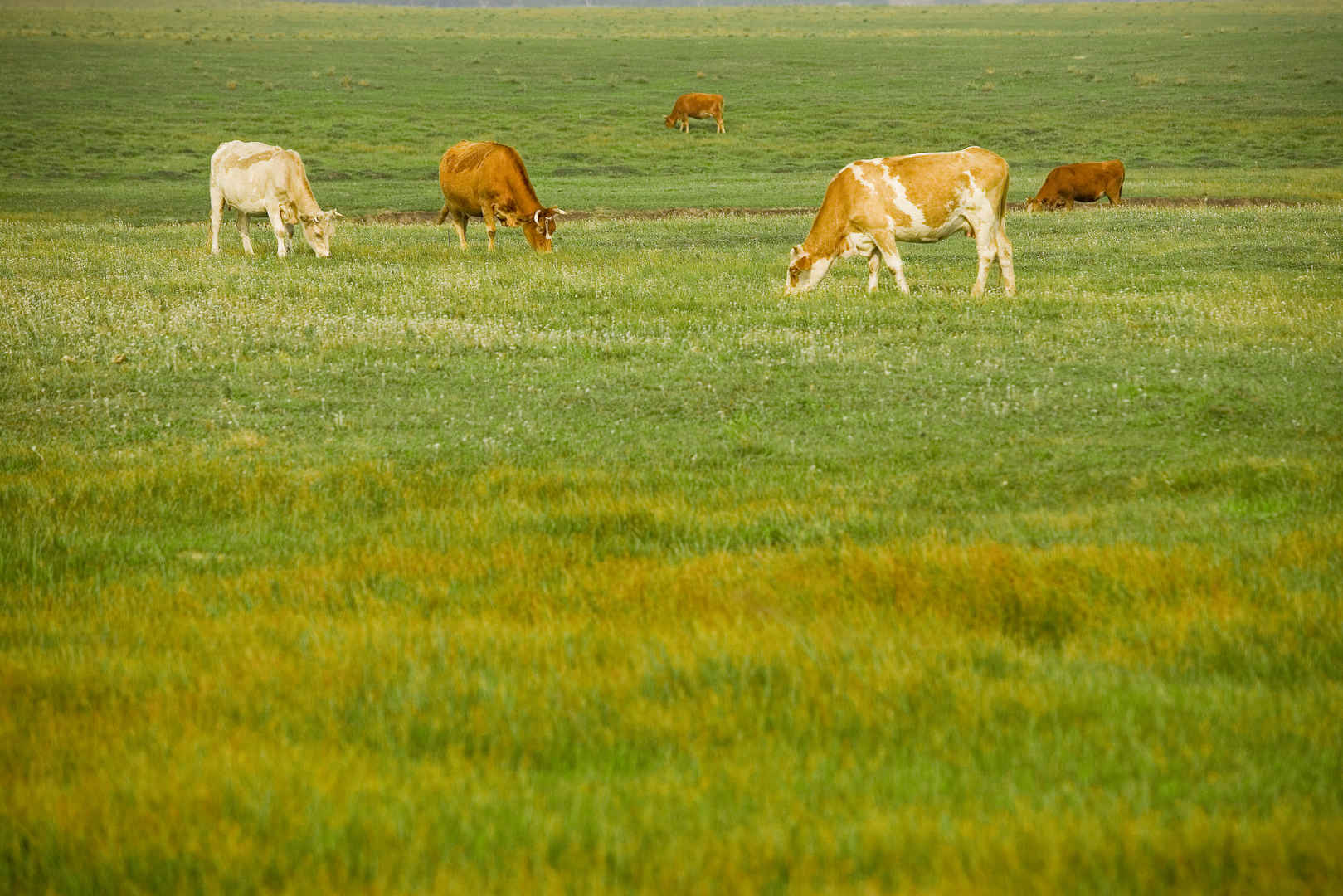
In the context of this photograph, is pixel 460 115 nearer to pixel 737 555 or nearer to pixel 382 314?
pixel 382 314

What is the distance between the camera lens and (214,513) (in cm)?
821

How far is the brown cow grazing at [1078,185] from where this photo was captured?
111 ft

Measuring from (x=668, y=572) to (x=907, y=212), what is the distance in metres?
11.0

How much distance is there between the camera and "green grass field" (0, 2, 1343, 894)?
370 centimetres

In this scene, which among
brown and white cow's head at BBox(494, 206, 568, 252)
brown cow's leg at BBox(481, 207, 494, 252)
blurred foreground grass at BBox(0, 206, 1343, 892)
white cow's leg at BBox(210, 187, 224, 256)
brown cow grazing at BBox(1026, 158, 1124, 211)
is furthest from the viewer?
brown cow grazing at BBox(1026, 158, 1124, 211)

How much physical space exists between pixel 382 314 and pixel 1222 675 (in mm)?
12130

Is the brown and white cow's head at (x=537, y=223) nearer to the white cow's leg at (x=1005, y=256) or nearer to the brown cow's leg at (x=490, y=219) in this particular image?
the brown cow's leg at (x=490, y=219)

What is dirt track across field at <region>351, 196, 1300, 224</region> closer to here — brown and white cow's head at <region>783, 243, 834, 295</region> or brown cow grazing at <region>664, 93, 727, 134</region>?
brown and white cow's head at <region>783, 243, 834, 295</region>

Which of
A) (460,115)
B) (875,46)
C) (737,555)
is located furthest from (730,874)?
(875,46)

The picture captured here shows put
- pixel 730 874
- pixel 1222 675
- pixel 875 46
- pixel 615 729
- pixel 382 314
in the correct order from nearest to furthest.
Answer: pixel 730 874 → pixel 615 729 → pixel 1222 675 → pixel 382 314 → pixel 875 46

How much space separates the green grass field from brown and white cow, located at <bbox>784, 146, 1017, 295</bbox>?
614 millimetres

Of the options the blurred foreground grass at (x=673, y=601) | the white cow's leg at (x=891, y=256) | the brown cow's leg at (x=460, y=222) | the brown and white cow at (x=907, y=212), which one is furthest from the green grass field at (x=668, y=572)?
the brown cow's leg at (x=460, y=222)

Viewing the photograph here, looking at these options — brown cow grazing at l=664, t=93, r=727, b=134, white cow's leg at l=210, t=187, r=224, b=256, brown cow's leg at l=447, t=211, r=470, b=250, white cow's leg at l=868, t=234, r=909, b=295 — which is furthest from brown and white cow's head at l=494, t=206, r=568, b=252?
brown cow grazing at l=664, t=93, r=727, b=134

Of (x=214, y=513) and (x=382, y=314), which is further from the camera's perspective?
(x=382, y=314)
